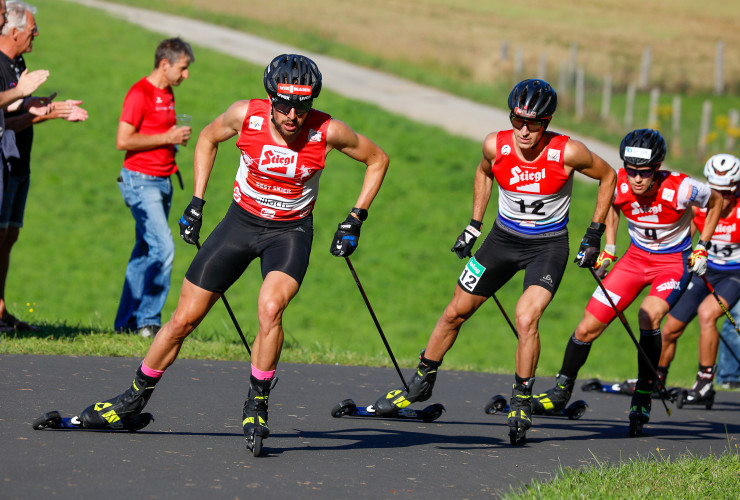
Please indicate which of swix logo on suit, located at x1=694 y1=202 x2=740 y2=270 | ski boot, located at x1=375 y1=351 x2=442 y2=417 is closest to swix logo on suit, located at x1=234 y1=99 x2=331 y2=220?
ski boot, located at x1=375 y1=351 x2=442 y2=417

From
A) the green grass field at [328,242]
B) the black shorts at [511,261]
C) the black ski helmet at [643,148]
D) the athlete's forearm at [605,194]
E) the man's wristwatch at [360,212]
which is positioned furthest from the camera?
the green grass field at [328,242]

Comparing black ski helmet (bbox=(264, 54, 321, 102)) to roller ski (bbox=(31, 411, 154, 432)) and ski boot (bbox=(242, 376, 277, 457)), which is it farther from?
roller ski (bbox=(31, 411, 154, 432))

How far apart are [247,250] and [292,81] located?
1.09 meters

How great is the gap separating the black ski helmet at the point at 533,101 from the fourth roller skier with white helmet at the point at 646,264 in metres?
1.23

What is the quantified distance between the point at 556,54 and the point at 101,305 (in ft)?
91.0

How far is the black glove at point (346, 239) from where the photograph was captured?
671 centimetres

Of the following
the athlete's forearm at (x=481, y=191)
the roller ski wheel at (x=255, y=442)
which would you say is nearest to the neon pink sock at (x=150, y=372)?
the roller ski wheel at (x=255, y=442)

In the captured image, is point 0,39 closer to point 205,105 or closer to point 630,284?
point 630,284

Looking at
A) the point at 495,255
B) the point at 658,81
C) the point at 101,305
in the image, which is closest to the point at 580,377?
the point at 495,255

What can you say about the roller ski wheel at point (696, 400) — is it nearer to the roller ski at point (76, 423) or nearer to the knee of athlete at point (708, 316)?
the knee of athlete at point (708, 316)

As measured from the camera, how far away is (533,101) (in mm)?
7398

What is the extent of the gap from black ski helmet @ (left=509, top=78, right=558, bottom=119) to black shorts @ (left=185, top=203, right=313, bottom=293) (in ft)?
6.06

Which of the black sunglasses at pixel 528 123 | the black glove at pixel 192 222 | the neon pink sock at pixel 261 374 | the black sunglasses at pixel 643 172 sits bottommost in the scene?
the neon pink sock at pixel 261 374

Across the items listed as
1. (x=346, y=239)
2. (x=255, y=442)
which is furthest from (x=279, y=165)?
(x=255, y=442)
